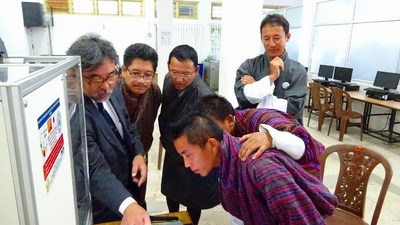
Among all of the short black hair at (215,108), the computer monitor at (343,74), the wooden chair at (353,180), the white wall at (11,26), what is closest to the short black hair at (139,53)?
the short black hair at (215,108)

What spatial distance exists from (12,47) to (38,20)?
1.44m

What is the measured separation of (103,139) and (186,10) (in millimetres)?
7496

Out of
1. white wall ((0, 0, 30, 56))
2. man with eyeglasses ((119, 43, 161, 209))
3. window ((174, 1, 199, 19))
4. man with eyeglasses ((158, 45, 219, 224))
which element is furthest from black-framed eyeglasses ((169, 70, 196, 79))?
window ((174, 1, 199, 19))

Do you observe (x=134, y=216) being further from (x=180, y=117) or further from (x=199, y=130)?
(x=180, y=117)

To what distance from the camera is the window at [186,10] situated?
7941 millimetres

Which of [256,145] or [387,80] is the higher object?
[256,145]

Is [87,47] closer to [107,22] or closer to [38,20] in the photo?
[38,20]

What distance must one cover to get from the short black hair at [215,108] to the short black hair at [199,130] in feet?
0.20

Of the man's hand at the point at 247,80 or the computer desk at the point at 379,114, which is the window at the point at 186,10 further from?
the man's hand at the point at 247,80

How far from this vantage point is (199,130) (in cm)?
92

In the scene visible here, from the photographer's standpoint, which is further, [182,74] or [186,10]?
[186,10]

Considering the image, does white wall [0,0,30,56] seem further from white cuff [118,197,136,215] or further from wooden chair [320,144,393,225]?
wooden chair [320,144,393,225]

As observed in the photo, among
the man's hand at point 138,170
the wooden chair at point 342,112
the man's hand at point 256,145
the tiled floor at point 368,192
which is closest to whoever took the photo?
the man's hand at point 256,145

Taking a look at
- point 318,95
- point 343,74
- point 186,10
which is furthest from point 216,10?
point 318,95
